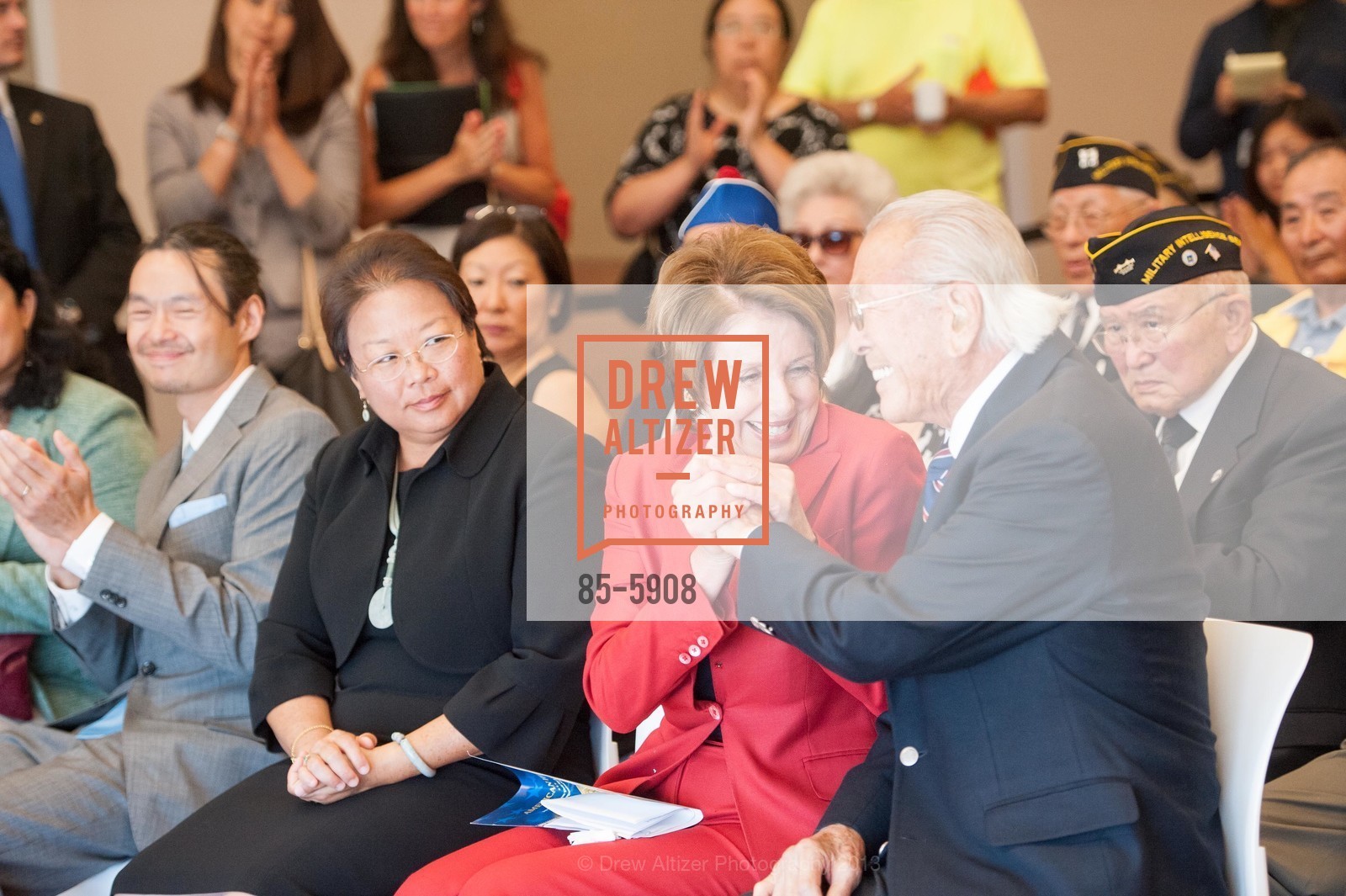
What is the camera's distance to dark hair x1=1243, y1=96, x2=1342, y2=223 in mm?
3455

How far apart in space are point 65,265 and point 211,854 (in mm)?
2158

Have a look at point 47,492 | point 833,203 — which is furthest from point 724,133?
point 47,492

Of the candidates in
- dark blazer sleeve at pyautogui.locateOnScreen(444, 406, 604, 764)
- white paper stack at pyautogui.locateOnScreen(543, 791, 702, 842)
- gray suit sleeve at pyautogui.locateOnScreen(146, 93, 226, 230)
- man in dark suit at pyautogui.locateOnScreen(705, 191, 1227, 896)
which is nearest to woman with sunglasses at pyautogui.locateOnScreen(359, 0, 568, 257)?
gray suit sleeve at pyautogui.locateOnScreen(146, 93, 226, 230)

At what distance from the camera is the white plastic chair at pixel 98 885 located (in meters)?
2.26

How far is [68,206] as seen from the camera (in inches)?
140

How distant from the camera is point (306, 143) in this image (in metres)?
3.58

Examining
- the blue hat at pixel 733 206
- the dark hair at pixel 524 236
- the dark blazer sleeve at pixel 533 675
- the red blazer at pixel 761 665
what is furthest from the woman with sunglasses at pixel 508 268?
the red blazer at pixel 761 665

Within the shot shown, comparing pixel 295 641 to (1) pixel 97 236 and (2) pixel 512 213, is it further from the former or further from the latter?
(1) pixel 97 236

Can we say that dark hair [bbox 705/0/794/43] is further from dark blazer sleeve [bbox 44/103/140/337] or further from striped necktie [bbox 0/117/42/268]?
striped necktie [bbox 0/117/42/268]

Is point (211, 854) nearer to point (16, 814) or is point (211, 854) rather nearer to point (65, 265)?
point (16, 814)

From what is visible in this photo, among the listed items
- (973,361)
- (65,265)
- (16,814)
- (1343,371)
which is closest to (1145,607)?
(973,361)

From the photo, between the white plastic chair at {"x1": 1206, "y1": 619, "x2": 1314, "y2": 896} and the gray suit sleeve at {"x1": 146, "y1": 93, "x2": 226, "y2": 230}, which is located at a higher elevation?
the gray suit sleeve at {"x1": 146, "y1": 93, "x2": 226, "y2": 230}

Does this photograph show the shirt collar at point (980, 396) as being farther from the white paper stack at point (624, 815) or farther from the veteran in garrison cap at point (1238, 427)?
the white paper stack at point (624, 815)

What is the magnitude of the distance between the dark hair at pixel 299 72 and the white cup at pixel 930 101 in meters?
1.50
